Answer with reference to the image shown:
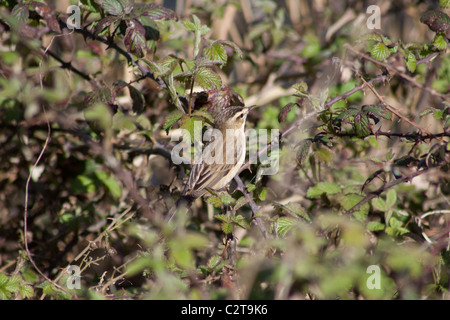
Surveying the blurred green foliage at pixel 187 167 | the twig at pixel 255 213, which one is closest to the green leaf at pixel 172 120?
the blurred green foliage at pixel 187 167

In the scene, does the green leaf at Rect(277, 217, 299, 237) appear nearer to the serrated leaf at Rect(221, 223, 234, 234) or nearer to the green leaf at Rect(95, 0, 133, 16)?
the serrated leaf at Rect(221, 223, 234, 234)

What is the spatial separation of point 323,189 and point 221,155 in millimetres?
971

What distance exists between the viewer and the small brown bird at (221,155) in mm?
4051

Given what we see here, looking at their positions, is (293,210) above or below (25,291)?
above

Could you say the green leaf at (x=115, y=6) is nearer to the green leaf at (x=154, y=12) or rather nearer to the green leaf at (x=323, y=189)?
the green leaf at (x=154, y=12)

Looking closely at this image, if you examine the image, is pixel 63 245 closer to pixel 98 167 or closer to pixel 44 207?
pixel 44 207

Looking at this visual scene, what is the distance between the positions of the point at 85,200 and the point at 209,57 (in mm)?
2443

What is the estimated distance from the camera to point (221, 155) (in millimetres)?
4395

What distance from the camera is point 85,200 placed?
5.11 meters

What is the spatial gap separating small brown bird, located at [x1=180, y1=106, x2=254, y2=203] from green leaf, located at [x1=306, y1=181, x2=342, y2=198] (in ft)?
2.16

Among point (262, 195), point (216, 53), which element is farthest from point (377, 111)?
point (216, 53)

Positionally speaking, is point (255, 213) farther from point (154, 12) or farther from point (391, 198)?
point (154, 12)

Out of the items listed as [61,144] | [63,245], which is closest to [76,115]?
[61,144]

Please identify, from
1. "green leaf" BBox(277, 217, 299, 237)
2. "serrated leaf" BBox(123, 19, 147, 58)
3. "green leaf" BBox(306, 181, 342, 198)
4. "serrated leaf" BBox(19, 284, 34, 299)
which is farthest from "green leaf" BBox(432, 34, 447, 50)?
"serrated leaf" BBox(19, 284, 34, 299)
